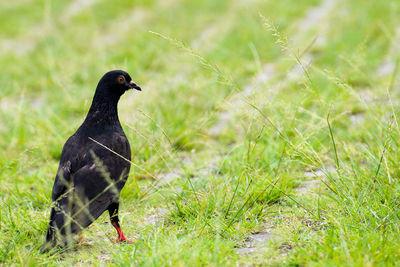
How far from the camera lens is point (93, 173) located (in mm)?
3289

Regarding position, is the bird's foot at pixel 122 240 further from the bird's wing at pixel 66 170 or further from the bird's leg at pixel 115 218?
the bird's wing at pixel 66 170

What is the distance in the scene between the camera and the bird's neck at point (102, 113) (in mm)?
3652

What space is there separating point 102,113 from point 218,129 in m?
2.01

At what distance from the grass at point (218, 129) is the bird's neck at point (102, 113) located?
0.73 feet

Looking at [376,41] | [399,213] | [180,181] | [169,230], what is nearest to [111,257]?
[169,230]

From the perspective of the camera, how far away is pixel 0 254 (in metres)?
3.02

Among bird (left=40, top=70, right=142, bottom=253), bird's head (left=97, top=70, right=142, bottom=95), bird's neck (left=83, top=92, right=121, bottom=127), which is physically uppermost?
bird's head (left=97, top=70, right=142, bottom=95)

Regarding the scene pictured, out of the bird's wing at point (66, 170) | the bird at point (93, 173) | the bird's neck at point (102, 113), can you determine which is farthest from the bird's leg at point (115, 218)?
the bird's neck at point (102, 113)

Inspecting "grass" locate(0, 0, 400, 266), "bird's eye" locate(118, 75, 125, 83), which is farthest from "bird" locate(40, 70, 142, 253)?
"grass" locate(0, 0, 400, 266)

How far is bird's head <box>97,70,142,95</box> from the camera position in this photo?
3777 mm

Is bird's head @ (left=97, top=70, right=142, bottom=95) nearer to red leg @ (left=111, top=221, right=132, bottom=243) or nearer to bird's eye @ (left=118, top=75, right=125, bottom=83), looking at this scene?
bird's eye @ (left=118, top=75, right=125, bottom=83)

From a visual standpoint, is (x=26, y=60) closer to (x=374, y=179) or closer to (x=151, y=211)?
(x=151, y=211)

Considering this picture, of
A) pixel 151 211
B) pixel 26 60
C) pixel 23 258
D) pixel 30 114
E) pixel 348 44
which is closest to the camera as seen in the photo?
pixel 23 258

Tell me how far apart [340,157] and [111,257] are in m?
2.02
